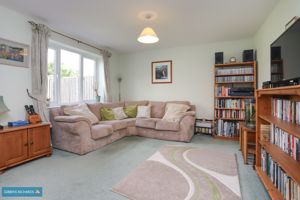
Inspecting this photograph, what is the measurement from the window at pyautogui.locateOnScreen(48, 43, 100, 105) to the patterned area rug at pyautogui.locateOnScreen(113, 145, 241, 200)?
2483 mm

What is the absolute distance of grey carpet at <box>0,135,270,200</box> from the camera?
1.70 meters

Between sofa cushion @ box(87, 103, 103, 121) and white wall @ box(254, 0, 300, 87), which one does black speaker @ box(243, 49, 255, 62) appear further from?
sofa cushion @ box(87, 103, 103, 121)

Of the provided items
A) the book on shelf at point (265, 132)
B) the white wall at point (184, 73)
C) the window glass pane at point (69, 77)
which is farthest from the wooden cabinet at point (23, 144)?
the book on shelf at point (265, 132)

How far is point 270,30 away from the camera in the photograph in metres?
2.64

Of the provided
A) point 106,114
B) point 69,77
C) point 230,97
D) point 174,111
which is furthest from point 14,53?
point 230,97

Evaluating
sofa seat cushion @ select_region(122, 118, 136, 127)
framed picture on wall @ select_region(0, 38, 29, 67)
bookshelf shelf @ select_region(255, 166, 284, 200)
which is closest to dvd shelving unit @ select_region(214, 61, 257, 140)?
bookshelf shelf @ select_region(255, 166, 284, 200)

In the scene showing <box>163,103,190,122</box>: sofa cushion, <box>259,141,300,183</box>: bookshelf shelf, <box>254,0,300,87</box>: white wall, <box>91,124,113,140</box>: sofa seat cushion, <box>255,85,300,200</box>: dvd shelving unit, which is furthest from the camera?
<box>163,103,190,122</box>: sofa cushion

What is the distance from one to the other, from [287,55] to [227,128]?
2469 mm

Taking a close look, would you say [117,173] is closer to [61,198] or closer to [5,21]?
[61,198]

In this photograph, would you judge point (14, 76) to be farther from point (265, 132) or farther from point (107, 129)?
point (265, 132)

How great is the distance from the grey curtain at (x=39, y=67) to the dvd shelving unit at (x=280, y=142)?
338 centimetres

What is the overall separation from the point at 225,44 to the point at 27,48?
4.21m

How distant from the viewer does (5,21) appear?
2.49 metres

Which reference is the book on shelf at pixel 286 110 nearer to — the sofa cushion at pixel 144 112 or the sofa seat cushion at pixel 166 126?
the sofa seat cushion at pixel 166 126
